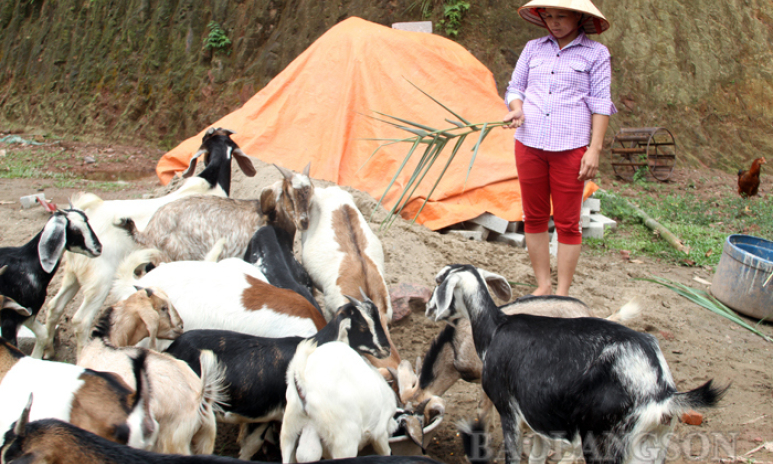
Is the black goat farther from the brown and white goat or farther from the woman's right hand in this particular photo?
the brown and white goat

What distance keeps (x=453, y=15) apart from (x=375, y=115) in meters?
5.01

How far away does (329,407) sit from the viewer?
2033mm

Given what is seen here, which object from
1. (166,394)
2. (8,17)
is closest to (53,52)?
(8,17)

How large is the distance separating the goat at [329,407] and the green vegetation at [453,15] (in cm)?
909

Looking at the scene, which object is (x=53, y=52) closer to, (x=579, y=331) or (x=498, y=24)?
(x=498, y=24)

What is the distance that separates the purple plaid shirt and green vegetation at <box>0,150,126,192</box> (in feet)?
17.7

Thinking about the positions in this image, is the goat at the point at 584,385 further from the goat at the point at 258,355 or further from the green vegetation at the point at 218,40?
the green vegetation at the point at 218,40

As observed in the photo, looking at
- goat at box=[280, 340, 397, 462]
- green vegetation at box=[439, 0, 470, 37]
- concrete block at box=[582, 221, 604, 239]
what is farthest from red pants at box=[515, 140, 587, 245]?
green vegetation at box=[439, 0, 470, 37]

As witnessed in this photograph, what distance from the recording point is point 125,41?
12.8 metres

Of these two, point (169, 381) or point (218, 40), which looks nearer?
point (169, 381)

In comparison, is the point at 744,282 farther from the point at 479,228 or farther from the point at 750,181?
the point at 750,181

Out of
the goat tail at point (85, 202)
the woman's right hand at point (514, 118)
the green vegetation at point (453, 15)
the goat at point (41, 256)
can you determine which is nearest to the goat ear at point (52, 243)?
the goat at point (41, 256)

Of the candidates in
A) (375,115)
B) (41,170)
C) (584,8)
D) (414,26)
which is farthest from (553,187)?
(41,170)

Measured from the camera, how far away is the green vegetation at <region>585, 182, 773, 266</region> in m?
5.65
